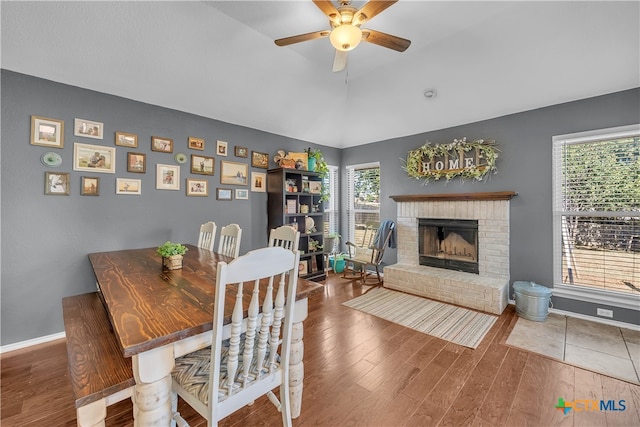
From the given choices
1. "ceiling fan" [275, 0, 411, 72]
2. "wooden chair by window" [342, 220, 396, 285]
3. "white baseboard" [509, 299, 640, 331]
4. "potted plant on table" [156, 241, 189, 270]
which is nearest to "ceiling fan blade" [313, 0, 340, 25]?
"ceiling fan" [275, 0, 411, 72]

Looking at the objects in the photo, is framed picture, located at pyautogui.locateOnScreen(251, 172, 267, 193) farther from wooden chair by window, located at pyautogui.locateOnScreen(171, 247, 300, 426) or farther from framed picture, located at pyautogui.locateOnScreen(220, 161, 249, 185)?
wooden chair by window, located at pyautogui.locateOnScreen(171, 247, 300, 426)

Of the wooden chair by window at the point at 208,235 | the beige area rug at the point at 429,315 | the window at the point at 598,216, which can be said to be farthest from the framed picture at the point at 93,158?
the window at the point at 598,216

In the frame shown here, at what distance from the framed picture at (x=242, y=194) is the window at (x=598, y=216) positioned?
4.08m

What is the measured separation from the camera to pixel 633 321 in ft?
8.89

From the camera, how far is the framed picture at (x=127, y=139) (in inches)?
113

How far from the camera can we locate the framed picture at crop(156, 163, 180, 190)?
3.15 metres

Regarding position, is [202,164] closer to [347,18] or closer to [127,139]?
[127,139]

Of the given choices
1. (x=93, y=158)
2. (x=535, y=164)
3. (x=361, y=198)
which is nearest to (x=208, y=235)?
(x=93, y=158)

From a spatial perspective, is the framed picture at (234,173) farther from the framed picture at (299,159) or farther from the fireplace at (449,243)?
the fireplace at (449,243)

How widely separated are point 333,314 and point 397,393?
4.43 ft

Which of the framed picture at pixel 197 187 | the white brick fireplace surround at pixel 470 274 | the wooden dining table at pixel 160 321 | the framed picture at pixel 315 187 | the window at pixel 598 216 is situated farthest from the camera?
the framed picture at pixel 315 187

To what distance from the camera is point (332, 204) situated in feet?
17.8

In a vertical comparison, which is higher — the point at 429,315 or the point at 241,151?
the point at 241,151

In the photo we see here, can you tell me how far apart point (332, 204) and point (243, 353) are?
434 cm
